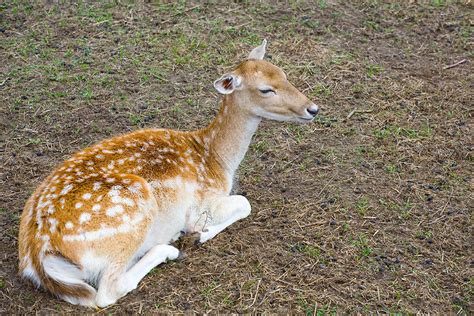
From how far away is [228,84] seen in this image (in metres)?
4.94

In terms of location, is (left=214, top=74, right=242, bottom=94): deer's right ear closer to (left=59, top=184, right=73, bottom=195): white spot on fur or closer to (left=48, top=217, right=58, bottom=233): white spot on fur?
(left=59, top=184, right=73, bottom=195): white spot on fur

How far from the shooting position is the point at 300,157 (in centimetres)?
586

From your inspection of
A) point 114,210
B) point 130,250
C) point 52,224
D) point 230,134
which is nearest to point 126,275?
→ point 130,250

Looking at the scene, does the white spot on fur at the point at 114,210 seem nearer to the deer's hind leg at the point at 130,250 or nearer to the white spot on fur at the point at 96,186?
the deer's hind leg at the point at 130,250

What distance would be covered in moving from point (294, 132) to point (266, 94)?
4.19 feet

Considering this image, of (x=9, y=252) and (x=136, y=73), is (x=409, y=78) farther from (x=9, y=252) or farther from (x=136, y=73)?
(x=9, y=252)

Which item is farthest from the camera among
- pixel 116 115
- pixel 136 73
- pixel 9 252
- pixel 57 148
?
pixel 136 73

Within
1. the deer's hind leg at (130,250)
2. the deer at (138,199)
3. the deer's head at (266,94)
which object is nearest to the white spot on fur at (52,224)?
the deer at (138,199)

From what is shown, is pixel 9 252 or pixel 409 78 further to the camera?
pixel 409 78

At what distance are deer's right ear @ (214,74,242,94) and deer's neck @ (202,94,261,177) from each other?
145 mm

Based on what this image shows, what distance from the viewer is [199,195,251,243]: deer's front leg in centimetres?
493

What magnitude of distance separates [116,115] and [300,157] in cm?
173

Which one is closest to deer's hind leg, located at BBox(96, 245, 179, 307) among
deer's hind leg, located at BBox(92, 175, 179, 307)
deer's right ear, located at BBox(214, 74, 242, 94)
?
deer's hind leg, located at BBox(92, 175, 179, 307)

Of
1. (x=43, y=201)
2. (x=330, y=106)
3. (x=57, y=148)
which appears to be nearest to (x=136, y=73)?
(x=57, y=148)
